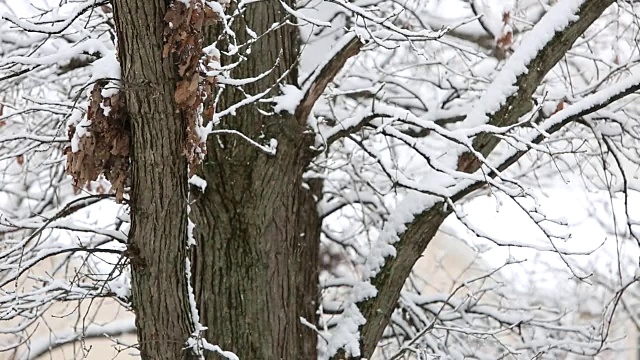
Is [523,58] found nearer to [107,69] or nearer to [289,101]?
[289,101]

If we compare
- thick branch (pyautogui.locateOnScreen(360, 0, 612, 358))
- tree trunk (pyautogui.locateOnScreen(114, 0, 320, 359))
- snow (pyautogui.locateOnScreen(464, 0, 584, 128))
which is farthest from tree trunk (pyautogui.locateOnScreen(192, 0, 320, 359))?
snow (pyautogui.locateOnScreen(464, 0, 584, 128))

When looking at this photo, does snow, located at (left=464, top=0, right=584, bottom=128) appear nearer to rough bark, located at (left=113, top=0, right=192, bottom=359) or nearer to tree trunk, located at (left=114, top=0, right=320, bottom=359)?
tree trunk, located at (left=114, top=0, right=320, bottom=359)

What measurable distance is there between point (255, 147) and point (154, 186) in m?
0.88

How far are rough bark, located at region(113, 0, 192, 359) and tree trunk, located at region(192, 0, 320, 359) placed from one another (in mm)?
664

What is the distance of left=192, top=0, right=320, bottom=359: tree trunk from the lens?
327 centimetres

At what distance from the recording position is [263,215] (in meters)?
3.33

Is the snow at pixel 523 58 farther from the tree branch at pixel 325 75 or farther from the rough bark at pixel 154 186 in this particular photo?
the rough bark at pixel 154 186

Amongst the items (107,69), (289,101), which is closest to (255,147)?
(289,101)

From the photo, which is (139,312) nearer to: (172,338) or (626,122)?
(172,338)

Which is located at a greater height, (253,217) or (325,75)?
(325,75)

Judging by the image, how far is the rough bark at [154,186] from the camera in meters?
2.21

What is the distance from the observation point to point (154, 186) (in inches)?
95.6

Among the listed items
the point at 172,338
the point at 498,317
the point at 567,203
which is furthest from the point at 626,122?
the point at 567,203

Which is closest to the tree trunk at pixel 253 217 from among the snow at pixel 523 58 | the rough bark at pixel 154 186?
the rough bark at pixel 154 186
